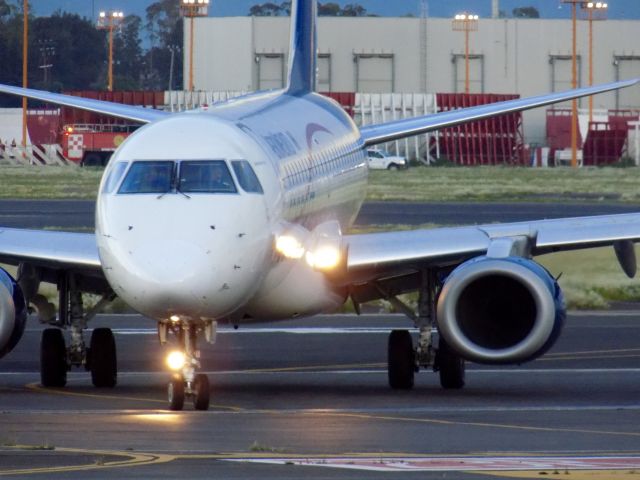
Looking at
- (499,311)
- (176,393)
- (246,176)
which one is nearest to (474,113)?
(499,311)

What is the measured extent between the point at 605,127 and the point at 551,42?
1129 centimetres

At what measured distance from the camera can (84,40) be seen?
602 feet

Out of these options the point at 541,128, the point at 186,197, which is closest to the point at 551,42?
the point at 541,128

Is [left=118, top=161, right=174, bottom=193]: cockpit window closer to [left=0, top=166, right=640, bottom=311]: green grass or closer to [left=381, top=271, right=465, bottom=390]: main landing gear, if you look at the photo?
[left=381, top=271, right=465, bottom=390]: main landing gear

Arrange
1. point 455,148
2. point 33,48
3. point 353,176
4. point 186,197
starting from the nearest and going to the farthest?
point 186,197, point 353,176, point 455,148, point 33,48

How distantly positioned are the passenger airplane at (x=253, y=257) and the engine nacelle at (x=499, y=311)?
0.06 ft

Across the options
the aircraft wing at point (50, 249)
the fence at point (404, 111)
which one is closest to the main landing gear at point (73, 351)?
the aircraft wing at point (50, 249)

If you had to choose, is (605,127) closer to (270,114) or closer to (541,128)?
(541,128)

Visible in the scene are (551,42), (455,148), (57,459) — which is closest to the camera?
(57,459)

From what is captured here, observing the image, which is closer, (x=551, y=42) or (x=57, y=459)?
(x=57, y=459)

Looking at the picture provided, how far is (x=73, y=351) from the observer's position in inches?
796

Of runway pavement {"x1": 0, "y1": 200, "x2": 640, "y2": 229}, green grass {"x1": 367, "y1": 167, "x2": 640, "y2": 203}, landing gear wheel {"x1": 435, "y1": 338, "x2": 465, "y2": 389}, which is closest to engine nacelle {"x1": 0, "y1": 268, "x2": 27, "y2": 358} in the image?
landing gear wheel {"x1": 435, "y1": 338, "x2": 465, "y2": 389}

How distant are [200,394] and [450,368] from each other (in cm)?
370

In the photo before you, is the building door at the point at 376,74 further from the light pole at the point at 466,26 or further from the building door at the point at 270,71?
the building door at the point at 270,71
